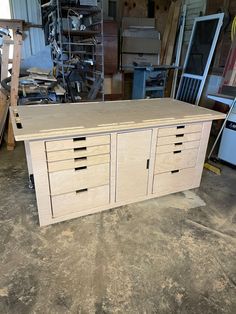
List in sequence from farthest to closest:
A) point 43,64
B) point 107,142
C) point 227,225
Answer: point 43,64, point 227,225, point 107,142

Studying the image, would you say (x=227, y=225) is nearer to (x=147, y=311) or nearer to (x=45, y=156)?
(x=147, y=311)

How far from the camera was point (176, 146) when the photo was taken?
1.99 metres

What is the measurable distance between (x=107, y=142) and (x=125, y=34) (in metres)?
3.22

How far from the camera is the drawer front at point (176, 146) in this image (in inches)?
76.0

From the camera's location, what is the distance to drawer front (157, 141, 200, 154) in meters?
1.93

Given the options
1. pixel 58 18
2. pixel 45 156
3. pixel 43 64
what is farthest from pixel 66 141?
pixel 43 64

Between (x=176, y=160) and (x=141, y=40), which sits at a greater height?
(x=141, y=40)

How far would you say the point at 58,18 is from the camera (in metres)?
3.17

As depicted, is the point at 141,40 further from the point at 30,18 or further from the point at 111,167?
the point at 111,167

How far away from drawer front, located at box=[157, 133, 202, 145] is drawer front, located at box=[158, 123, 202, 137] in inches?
1.1

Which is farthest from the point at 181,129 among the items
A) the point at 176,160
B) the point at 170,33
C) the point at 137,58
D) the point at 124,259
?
the point at 170,33

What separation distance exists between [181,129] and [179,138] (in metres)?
0.08

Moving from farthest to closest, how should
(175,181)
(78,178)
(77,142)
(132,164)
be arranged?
(175,181), (132,164), (78,178), (77,142)

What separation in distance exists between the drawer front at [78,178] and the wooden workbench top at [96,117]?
11.6 inches
